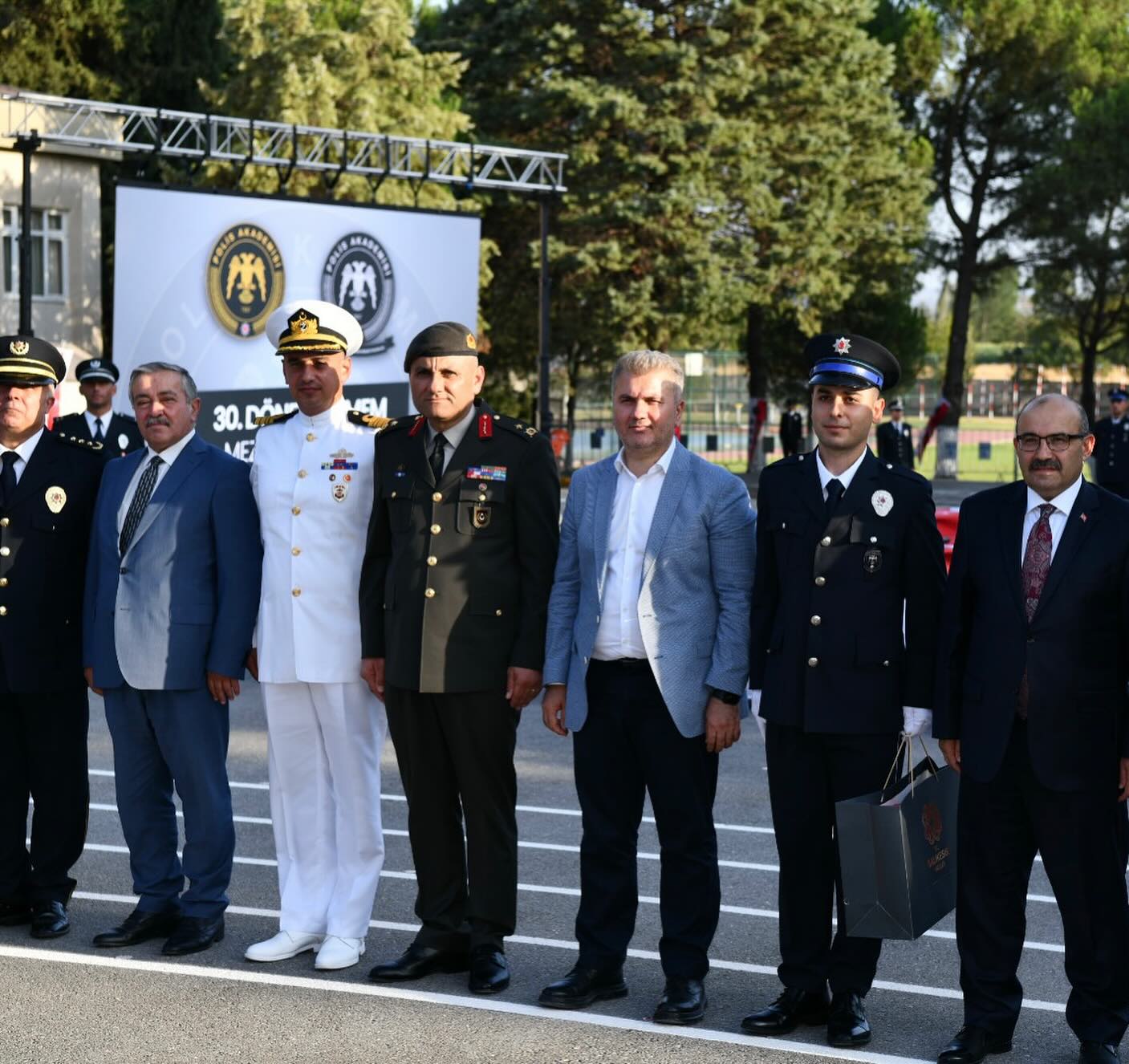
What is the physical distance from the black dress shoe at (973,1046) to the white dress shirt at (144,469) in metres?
3.32

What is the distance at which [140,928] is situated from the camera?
19.7 ft

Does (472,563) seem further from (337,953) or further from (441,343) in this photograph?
(337,953)

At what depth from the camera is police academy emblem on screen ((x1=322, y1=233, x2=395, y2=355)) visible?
21.2 m

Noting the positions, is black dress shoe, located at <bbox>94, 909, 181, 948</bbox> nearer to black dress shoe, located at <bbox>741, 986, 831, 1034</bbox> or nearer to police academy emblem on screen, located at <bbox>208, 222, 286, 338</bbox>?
black dress shoe, located at <bbox>741, 986, 831, 1034</bbox>

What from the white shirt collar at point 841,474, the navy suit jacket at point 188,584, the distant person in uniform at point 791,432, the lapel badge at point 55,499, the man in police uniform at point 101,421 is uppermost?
the distant person in uniform at point 791,432

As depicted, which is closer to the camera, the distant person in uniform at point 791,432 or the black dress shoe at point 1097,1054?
the black dress shoe at point 1097,1054

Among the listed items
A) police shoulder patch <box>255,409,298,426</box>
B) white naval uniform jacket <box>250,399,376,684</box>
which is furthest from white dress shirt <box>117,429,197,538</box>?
white naval uniform jacket <box>250,399,376,684</box>

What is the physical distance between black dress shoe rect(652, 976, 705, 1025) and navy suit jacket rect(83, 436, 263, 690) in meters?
1.92

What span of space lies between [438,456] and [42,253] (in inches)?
1198

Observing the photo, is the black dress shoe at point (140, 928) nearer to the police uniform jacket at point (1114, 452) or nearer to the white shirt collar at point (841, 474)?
the white shirt collar at point (841, 474)

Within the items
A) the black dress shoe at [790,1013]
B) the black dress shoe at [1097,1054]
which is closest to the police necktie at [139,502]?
the black dress shoe at [790,1013]

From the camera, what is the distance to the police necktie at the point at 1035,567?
15.8ft

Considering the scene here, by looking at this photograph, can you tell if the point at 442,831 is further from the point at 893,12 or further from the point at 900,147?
the point at 893,12

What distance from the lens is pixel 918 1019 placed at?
17.2ft
